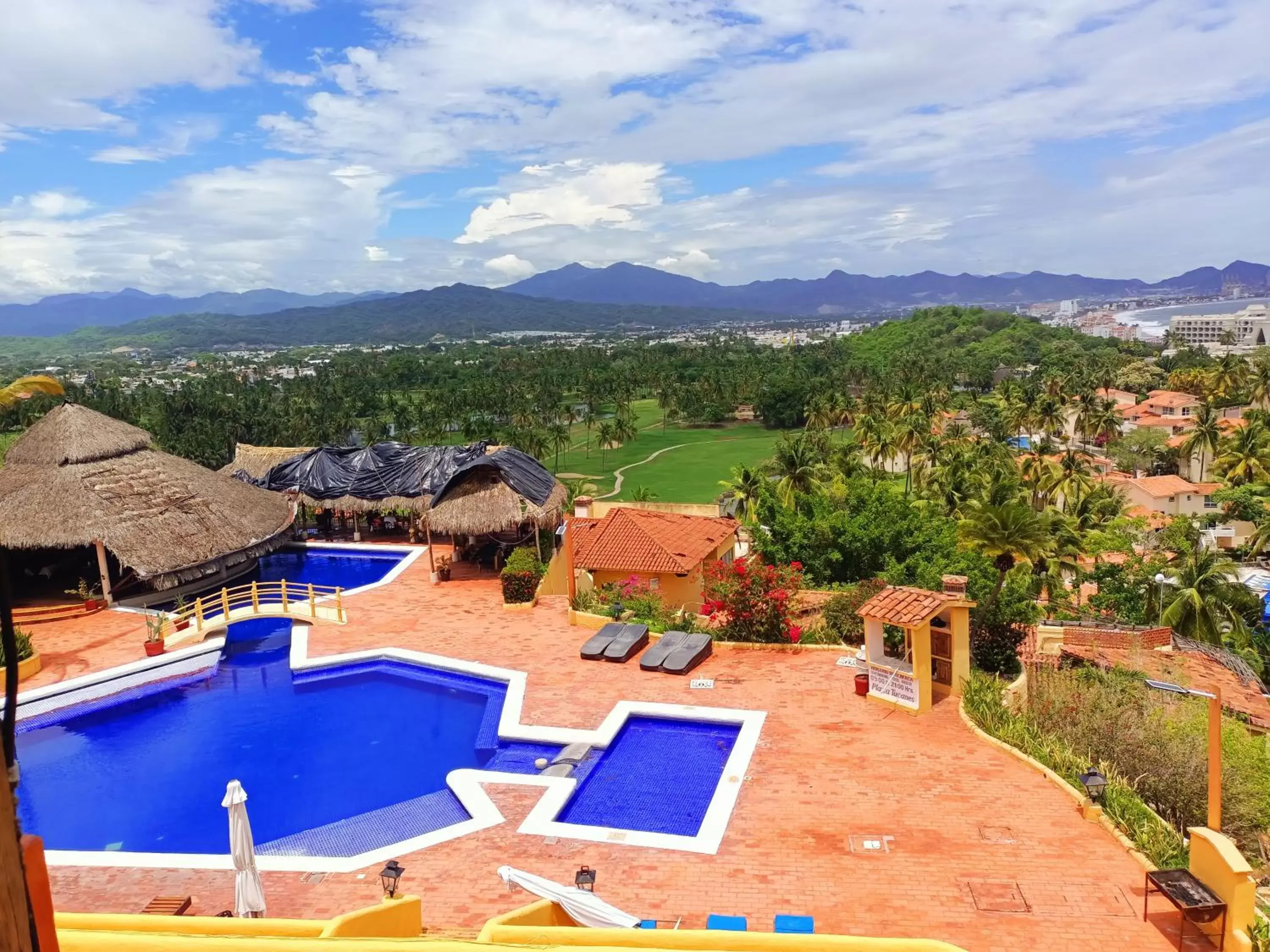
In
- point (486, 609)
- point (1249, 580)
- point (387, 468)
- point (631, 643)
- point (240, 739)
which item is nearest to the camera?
point (240, 739)

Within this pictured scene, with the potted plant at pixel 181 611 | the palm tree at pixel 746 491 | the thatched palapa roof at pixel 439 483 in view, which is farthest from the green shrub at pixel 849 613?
the palm tree at pixel 746 491

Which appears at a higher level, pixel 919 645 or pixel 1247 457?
pixel 919 645

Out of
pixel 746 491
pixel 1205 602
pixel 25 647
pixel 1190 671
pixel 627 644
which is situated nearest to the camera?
pixel 627 644

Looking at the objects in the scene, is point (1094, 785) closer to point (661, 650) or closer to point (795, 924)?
point (795, 924)

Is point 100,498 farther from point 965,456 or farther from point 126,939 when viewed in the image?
point 965,456

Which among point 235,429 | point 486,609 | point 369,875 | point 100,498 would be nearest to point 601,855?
point 369,875

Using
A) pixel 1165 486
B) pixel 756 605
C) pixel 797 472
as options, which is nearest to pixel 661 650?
pixel 756 605
